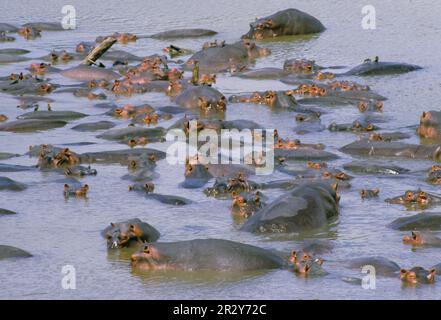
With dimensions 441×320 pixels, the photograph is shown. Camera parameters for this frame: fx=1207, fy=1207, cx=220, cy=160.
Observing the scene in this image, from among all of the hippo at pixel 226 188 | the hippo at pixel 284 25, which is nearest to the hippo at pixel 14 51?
the hippo at pixel 284 25

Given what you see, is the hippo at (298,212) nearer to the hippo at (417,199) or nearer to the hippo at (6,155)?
the hippo at (417,199)

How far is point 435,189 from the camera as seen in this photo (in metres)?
9.13

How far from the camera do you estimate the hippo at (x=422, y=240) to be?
301 inches

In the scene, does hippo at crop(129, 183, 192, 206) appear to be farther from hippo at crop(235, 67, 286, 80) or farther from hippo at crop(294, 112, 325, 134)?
hippo at crop(235, 67, 286, 80)

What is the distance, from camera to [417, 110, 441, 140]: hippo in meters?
10.7

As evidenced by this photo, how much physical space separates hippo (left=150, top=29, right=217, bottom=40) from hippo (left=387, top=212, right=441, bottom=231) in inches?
350

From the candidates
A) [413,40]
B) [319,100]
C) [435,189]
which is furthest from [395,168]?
[413,40]

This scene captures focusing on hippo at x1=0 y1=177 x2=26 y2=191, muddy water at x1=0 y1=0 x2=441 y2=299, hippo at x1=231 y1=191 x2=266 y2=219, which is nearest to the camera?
muddy water at x1=0 y1=0 x2=441 y2=299

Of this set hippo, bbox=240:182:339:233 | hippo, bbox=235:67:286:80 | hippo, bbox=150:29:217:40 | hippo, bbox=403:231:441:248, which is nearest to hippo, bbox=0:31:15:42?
hippo, bbox=150:29:217:40

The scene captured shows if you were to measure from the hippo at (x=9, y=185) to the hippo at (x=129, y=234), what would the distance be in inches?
56.9

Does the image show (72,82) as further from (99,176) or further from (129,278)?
(129,278)

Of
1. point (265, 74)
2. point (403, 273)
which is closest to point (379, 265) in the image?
point (403, 273)

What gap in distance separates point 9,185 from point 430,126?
3884mm

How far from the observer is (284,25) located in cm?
1656
